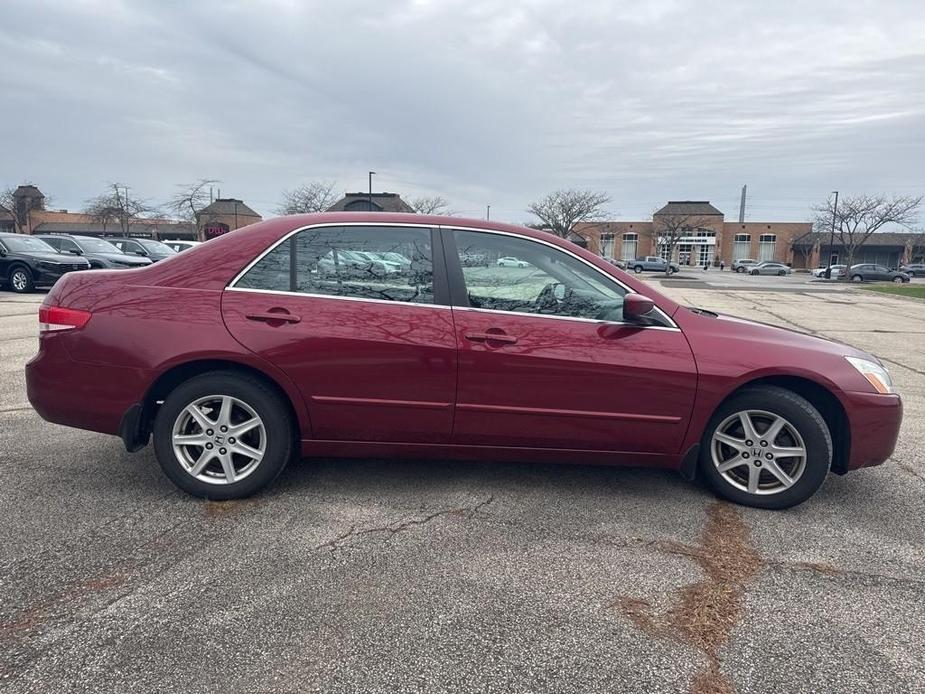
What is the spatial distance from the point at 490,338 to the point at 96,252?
56.8 ft

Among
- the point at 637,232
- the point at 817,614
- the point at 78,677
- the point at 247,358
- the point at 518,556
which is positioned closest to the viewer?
the point at 78,677

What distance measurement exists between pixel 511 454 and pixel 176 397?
1.85 meters

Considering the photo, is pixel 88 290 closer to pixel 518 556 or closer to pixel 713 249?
pixel 518 556

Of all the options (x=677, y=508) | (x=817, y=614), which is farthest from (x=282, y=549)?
(x=817, y=614)

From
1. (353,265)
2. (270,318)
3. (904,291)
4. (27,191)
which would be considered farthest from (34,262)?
(27,191)

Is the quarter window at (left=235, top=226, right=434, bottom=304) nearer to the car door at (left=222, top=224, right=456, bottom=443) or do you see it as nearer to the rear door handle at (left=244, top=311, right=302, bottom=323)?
the car door at (left=222, top=224, right=456, bottom=443)

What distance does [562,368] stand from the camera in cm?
315

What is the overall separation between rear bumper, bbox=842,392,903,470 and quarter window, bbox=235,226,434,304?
2.42 metres

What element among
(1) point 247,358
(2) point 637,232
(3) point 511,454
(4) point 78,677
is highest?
(2) point 637,232

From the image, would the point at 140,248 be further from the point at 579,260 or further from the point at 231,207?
the point at 231,207

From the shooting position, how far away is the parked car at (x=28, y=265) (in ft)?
47.9

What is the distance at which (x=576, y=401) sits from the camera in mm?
3184

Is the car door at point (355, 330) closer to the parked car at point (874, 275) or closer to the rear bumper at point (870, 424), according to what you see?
the rear bumper at point (870, 424)

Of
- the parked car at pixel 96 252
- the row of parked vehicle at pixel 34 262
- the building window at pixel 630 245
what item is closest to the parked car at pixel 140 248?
the parked car at pixel 96 252
